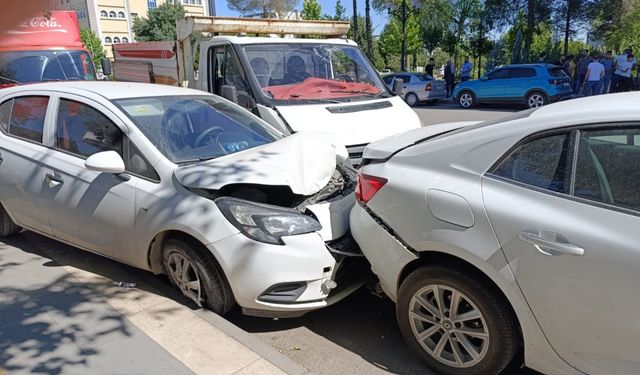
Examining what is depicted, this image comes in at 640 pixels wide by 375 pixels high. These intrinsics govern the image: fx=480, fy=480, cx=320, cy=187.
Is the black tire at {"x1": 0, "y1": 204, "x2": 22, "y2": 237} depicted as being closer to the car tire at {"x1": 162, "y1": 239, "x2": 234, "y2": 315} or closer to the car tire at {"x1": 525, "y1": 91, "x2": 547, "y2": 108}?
the car tire at {"x1": 162, "y1": 239, "x2": 234, "y2": 315}

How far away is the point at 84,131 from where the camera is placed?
3.96 m

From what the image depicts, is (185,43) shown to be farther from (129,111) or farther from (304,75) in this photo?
(129,111)

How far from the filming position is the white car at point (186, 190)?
10.3ft

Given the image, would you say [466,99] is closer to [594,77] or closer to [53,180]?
[594,77]

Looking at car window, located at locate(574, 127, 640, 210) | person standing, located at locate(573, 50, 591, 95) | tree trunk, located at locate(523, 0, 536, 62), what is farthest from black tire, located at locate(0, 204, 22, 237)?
tree trunk, located at locate(523, 0, 536, 62)

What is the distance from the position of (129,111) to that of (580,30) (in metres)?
28.8

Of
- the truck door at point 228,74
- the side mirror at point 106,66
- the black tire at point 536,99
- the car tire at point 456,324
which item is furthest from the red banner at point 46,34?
the black tire at point 536,99

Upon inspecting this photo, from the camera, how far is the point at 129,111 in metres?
3.77

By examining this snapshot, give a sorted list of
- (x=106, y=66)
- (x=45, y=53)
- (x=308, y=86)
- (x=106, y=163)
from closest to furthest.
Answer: (x=106, y=163) < (x=308, y=86) < (x=45, y=53) < (x=106, y=66)

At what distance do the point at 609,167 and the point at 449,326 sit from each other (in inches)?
46.0

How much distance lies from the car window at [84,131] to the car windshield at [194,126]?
203 mm

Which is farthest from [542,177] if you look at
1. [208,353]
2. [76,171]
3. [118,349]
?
[76,171]

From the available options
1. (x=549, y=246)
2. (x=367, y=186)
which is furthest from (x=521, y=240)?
(x=367, y=186)

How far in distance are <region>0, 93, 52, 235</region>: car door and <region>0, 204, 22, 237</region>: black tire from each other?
23 cm
